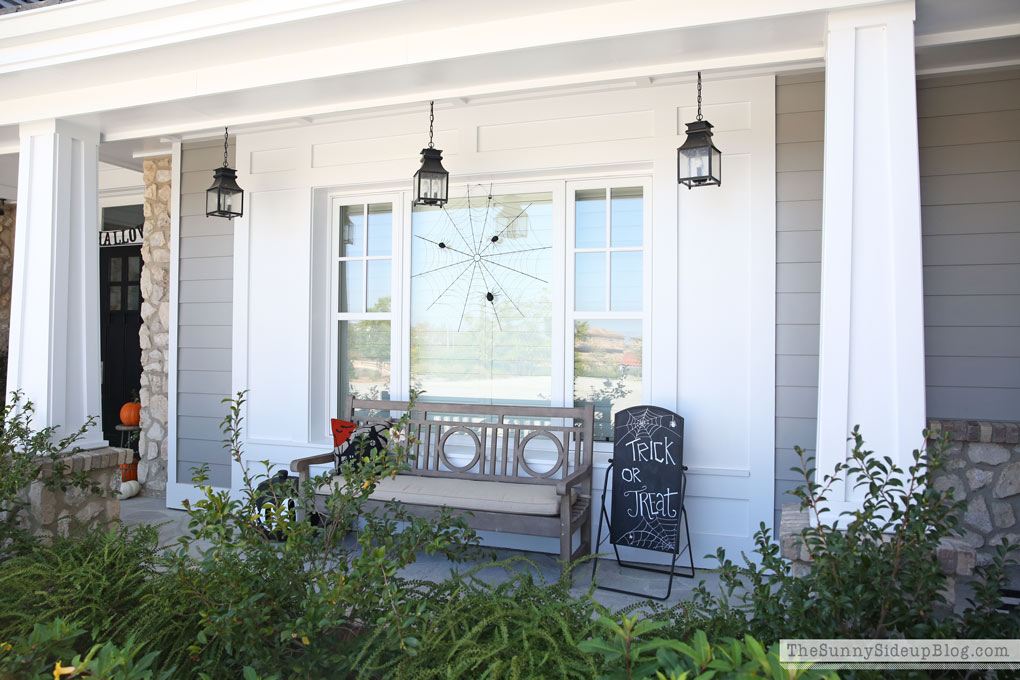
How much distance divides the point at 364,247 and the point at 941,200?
3.27 m

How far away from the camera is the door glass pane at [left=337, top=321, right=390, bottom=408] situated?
455cm

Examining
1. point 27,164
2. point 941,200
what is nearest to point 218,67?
point 27,164

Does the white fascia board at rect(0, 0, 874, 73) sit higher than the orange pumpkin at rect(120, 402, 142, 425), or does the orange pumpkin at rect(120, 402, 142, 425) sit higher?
the white fascia board at rect(0, 0, 874, 73)

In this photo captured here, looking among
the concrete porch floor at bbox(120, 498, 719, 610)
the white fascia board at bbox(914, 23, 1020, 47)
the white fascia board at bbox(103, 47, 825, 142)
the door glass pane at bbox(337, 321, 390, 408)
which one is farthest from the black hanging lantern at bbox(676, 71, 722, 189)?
the door glass pane at bbox(337, 321, 390, 408)

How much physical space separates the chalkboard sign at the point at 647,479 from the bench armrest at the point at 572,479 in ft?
0.49

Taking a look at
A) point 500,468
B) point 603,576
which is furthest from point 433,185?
point 603,576

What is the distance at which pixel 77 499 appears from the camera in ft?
11.2

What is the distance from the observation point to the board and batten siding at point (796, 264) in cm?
354

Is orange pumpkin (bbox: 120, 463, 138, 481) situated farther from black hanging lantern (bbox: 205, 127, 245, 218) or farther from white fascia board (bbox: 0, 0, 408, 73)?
white fascia board (bbox: 0, 0, 408, 73)

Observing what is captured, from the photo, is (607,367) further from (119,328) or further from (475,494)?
(119,328)

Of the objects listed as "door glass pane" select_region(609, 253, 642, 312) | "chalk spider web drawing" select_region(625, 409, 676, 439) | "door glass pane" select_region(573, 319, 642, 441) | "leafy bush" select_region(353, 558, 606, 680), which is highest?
"door glass pane" select_region(609, 253, 642, 312)

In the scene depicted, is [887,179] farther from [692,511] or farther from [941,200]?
[692,511]

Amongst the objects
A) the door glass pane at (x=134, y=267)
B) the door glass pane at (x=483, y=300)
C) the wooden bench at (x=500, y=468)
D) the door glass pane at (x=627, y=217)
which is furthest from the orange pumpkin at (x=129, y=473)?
the door glass pane at (x=627, y=217)

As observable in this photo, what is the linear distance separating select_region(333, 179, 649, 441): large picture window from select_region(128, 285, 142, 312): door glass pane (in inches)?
90.3
